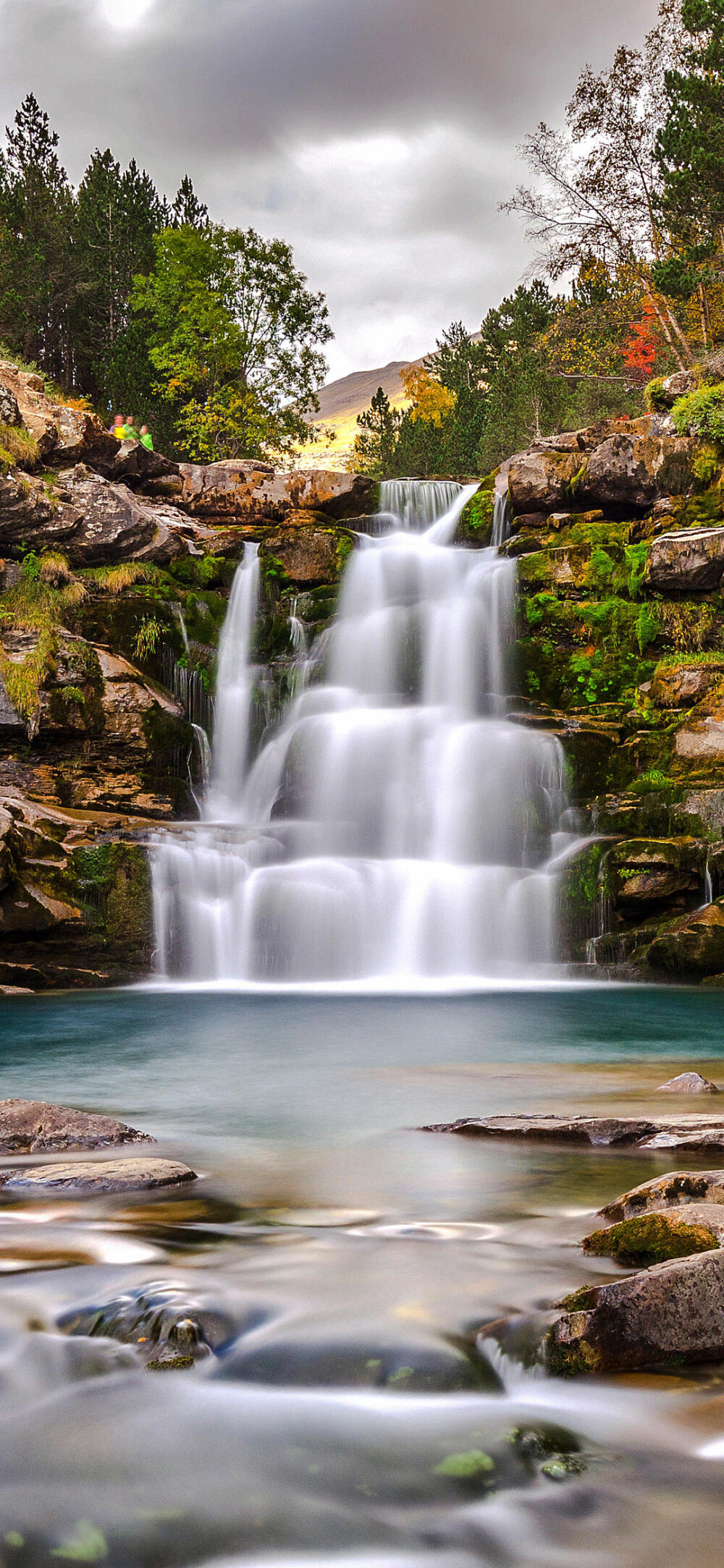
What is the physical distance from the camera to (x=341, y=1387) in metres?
2.57

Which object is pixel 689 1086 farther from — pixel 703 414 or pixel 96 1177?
pixel 703 414

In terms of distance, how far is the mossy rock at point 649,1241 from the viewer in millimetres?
2941

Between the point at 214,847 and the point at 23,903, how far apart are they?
257 cm

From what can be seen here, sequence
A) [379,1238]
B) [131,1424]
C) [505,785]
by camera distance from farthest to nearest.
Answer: [505,785]
[379,1238]
[131,1424]

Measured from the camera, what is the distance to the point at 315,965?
523 inches

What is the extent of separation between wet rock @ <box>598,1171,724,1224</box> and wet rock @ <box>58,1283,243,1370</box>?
1.37 metres

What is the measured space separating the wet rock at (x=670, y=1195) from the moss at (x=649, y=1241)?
0.62ft

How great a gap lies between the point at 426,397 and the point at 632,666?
3589 centimetres

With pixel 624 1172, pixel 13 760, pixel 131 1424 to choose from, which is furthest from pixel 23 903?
pixel 131 1424

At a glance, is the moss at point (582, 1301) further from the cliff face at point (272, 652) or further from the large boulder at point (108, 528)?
the large boulder at point (108, 528)

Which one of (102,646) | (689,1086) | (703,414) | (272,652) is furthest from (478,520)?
(689,1086)

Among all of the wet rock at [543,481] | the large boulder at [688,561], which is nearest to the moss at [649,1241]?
the large boulder at [688,561]

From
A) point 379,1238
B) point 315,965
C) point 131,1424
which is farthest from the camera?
point 315,965

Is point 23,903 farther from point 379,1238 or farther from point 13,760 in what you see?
point 379,1238
